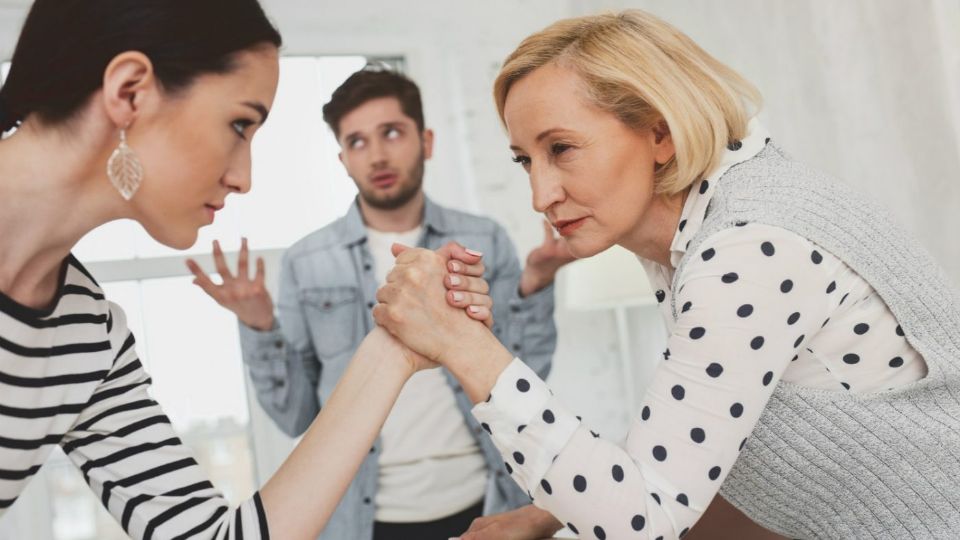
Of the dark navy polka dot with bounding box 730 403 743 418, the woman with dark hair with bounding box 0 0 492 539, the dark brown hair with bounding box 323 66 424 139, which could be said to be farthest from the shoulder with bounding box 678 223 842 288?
the dark brown hair with bounding box 323 66 424 139

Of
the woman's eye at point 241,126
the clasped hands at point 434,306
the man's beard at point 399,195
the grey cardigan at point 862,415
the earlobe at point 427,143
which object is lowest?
the grey cardigan at point 862,415

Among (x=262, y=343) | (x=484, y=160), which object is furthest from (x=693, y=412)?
(x=484, y=160)

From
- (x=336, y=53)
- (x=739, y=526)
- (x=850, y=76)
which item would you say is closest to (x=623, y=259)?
(x=850, y=76)

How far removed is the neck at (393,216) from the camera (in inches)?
103

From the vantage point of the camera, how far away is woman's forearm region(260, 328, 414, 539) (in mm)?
1179

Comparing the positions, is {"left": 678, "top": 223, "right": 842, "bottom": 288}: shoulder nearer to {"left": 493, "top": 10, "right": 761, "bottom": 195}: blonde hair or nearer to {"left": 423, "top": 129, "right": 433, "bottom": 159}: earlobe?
{"left": 493, "top": 10, "right": 761, "bottom": 195}: blonde hair

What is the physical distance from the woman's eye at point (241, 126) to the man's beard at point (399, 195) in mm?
1377

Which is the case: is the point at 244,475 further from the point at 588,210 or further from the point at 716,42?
the point at 588,210

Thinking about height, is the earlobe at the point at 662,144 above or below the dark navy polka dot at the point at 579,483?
above

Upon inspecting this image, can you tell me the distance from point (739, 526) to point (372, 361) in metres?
0.64

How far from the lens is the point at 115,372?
124cm

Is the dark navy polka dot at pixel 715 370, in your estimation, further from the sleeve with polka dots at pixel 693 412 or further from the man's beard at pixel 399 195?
the man's beard at pixel 399 195

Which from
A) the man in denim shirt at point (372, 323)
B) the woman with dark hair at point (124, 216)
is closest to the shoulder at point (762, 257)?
the woman with dark hair at point (124, 216)

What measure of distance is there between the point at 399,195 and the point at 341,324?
395 mm
